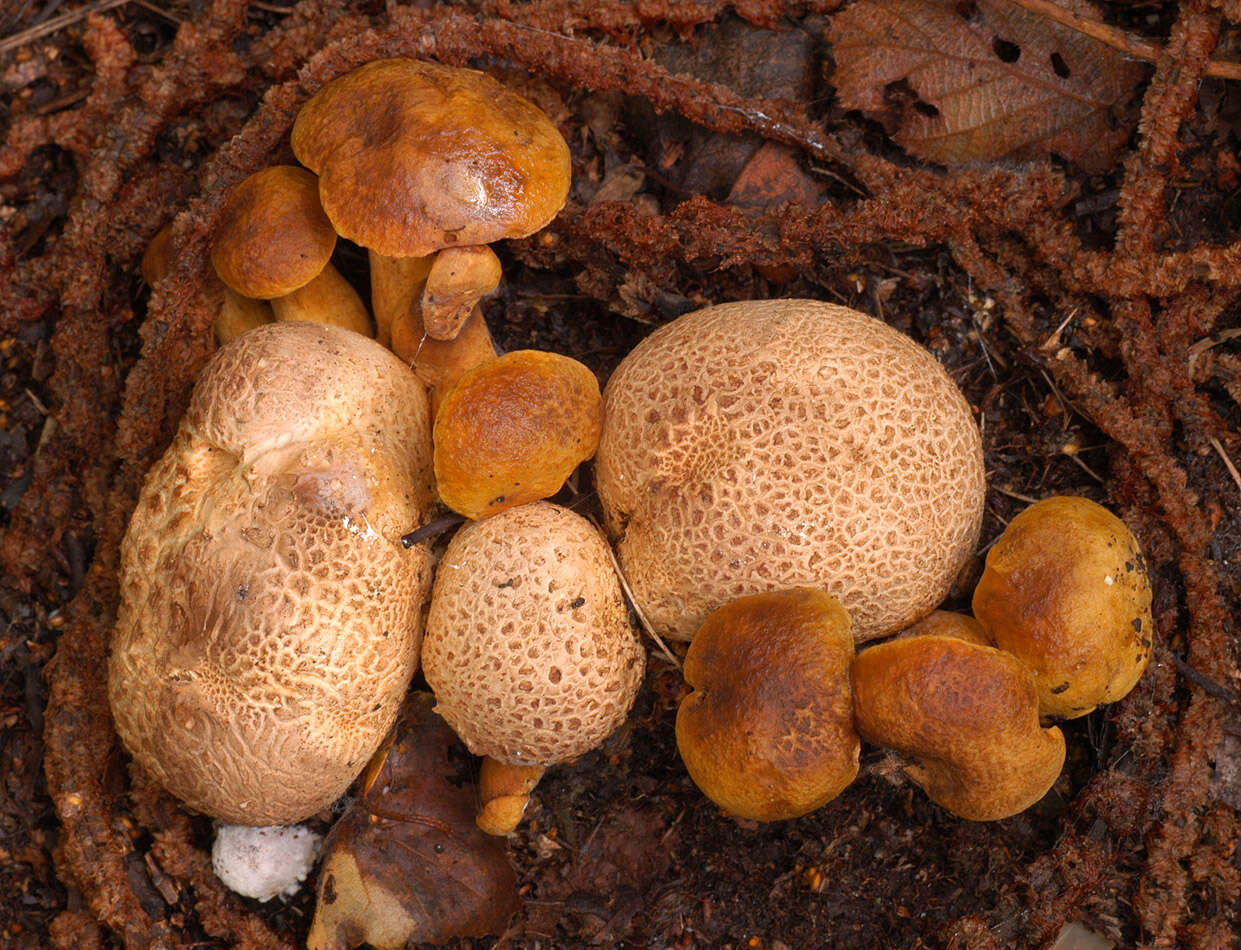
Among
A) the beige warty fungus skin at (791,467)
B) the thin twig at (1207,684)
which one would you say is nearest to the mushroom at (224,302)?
the beige warty fungus skin at (791,467)

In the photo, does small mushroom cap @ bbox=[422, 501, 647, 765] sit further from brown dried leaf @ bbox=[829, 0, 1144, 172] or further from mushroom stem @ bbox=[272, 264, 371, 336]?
brown dried leaf @ bbox=[829, 0, 1144, 172]

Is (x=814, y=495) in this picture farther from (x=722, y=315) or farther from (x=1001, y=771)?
(x=1001, y=771)

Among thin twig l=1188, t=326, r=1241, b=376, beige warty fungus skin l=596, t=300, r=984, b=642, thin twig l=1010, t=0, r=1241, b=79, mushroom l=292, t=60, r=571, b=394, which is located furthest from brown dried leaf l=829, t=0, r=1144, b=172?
mushroom l=292, t=60, r=571, b=394

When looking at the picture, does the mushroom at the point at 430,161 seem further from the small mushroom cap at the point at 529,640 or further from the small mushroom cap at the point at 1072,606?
the small mushroom cap at the point at 1072,606

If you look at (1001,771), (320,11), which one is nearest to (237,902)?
(1001,771)

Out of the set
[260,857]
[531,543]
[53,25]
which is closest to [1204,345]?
[531,543]

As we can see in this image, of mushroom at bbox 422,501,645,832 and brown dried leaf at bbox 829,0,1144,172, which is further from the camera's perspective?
brown dried leaf at bbox 829,0,1144,172
